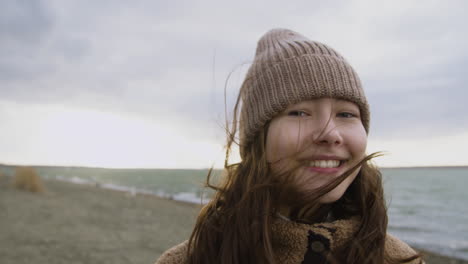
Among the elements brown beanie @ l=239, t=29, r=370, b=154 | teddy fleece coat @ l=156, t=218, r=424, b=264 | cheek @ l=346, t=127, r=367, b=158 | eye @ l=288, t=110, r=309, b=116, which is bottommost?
teddy fleece coat @ l=156, t=218, r=424, b=264

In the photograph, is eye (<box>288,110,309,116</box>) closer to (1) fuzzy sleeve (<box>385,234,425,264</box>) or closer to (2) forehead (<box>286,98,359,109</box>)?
(2) forehead (<box>286,98,359,109</box>)

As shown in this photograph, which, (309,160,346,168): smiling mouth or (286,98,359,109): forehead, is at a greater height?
(286,98,359,109): forehead

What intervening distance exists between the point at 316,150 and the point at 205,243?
67 centimetres

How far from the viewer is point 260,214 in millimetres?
1580

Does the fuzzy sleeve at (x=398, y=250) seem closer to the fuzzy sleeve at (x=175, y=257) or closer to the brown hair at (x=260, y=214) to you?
the brown hair at (x=260, y=214)

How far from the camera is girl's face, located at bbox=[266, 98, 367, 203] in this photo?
59.4 inches

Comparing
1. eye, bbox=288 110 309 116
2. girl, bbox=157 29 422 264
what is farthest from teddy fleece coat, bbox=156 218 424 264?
eye, bbox=288 110 309 116

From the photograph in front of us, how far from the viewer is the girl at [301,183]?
1.53 m

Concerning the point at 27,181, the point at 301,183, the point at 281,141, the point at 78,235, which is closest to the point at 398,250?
the point at 301,183

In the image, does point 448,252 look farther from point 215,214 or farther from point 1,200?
point 1,200

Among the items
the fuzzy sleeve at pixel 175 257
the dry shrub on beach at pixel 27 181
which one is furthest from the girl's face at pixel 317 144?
the dry shrub on beach at pixel 27 181

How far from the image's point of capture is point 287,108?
1.64m

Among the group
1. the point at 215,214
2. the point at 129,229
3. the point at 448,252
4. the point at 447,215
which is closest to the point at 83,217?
the point at 129,229

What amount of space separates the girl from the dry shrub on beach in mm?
18377
